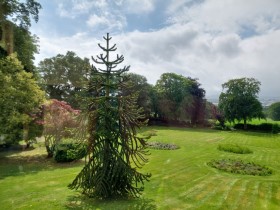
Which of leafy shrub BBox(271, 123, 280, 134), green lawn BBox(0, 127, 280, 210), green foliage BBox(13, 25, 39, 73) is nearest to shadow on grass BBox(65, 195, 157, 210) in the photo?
green lawn BBox(0, 127, 280, 210)

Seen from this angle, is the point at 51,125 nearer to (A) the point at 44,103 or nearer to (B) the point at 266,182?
(A) the point at 44,103

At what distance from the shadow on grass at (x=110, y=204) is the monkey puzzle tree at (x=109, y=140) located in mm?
322

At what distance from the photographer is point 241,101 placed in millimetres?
54250

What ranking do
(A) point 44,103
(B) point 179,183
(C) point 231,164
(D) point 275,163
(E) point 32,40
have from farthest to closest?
(E) point 32,40
(A) point 44,103
(D) point 275,163
(C) point 231,164
(B) point 179,183

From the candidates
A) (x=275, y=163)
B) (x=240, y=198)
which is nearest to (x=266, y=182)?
(x=240, y=198)

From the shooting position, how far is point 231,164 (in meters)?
17.5

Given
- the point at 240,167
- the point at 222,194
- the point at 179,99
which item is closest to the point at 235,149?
the point at 240,167

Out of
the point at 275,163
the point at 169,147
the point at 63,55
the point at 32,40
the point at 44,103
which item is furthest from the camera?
the point at 63,55

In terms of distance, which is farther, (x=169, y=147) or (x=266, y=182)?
(x=169, y=147)

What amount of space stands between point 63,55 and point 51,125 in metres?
36.9

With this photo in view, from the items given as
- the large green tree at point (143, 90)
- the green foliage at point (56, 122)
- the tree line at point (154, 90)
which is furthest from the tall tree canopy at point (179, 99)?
the green foliage at point (56, 122)

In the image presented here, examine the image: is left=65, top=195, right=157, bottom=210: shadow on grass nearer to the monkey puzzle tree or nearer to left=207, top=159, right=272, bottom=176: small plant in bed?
the monkey puzzle tree

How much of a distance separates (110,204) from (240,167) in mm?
10529

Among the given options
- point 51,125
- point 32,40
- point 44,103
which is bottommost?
point 51,125
